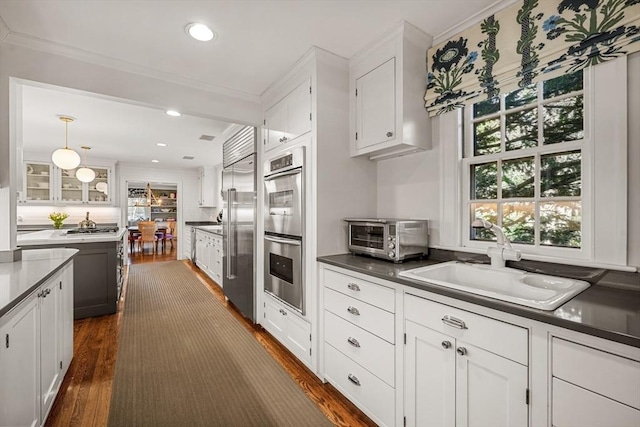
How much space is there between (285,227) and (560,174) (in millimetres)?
1903

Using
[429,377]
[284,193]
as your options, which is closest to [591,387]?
[429,377]

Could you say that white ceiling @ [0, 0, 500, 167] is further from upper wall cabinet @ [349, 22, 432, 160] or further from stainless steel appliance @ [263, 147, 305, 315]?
stainless steel appliance @ [263, 147, 305, 315]

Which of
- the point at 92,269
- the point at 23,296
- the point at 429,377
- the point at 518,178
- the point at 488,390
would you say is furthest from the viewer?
the point at 92,269

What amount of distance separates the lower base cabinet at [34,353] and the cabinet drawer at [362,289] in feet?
5.18

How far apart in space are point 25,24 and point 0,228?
1.33 m

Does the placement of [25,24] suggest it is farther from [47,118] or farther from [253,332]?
[253,332]

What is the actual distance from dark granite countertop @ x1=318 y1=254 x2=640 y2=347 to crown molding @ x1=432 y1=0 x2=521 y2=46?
1500 mm

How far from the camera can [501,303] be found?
1081mm

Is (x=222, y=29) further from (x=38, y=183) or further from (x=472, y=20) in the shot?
(x=38, y=183)

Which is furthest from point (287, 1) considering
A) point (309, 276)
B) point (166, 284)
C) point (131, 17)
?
point (166, 284)

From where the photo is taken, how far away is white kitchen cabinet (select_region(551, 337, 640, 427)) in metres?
0.83

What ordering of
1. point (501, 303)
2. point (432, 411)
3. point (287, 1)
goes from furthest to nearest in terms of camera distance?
point (287, 1)
point (432, 411)
point (501, 303)

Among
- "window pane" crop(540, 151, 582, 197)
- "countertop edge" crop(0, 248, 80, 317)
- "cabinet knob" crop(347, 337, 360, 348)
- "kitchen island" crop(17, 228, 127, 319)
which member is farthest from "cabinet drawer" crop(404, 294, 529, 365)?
"kitchen island" crop(17, 228, 127, 319)

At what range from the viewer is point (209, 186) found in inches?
288
